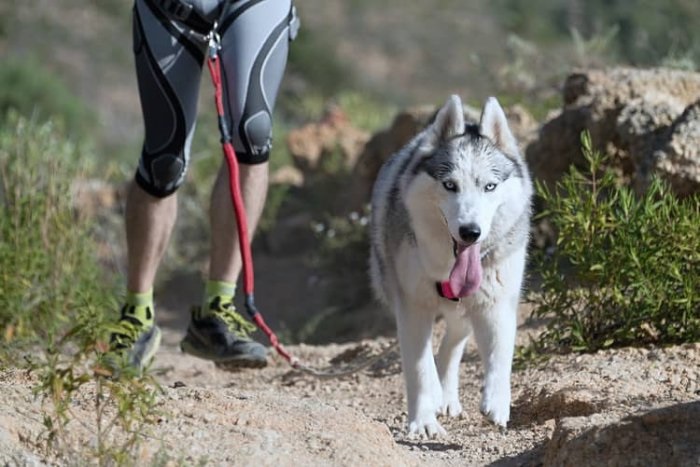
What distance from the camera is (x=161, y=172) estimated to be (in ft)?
18.1

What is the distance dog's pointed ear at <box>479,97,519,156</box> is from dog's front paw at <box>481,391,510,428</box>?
3.04 feet

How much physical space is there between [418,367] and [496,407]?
349mm

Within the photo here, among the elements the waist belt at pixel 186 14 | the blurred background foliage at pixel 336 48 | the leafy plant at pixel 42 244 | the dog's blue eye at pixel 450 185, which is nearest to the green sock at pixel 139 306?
the leafy plant at pixel 42 244

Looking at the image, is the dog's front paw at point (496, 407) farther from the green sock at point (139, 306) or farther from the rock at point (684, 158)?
the rock at point (684, 158)

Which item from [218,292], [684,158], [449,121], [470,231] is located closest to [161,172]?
[218,292]

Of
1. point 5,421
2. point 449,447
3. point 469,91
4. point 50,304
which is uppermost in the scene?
point 5,421

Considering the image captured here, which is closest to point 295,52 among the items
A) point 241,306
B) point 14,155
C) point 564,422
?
point 241,306

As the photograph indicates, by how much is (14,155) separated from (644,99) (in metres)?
3.47

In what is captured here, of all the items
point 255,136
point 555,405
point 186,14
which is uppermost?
point 186,14

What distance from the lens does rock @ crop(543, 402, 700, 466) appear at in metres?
3.71

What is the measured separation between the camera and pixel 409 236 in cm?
502

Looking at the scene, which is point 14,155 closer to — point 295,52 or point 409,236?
point 409,236

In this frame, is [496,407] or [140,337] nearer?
[496,407]

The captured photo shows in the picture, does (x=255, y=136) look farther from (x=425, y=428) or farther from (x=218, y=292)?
(x=425, y=428)
